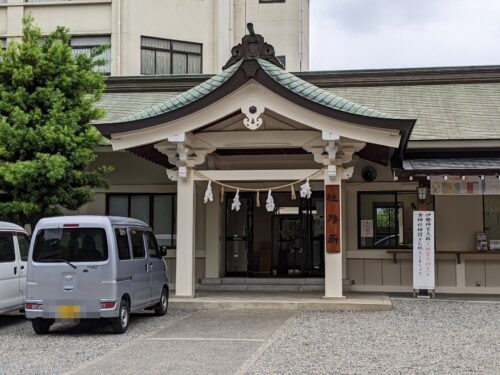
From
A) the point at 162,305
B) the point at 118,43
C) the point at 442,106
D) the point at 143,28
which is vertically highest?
Result: the point at 143,28

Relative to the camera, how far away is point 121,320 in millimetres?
9641

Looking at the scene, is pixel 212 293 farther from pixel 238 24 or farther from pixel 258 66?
pixel 238 24

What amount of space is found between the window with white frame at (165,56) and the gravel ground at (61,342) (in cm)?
1374

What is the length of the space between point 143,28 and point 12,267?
14766 mm

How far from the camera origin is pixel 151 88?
1789cm

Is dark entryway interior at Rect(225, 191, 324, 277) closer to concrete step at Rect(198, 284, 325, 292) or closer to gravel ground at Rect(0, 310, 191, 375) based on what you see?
concrete step at Rect(198, 284, 325, 292)

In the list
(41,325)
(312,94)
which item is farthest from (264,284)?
(41,325)

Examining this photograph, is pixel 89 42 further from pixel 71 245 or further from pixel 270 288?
pixel 71 245

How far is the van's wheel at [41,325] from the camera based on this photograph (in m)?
9.76

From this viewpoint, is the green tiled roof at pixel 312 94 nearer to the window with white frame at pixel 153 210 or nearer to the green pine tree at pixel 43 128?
the green pine tree at pixel 43 128

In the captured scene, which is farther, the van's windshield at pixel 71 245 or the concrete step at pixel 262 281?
the concrete step at pixel 262 281

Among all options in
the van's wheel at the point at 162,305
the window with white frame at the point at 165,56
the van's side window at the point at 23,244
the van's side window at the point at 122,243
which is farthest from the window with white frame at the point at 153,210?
the window with white frame at the point at 165,56

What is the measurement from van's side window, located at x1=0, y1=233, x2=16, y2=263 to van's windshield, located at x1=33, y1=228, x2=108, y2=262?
135 centimetres

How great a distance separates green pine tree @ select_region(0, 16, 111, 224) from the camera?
11.7 metres
